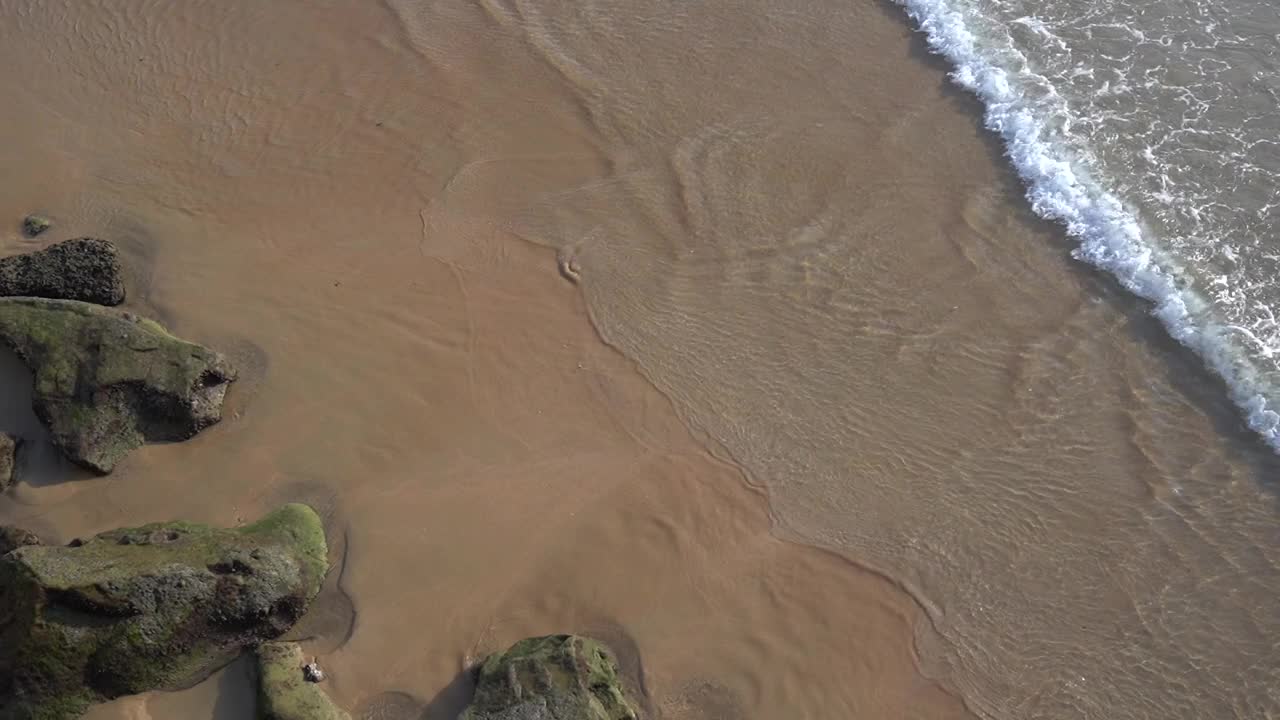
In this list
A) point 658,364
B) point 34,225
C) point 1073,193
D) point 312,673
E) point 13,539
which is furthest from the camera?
point 1073,193

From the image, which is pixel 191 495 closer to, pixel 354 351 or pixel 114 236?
pixel 354 351

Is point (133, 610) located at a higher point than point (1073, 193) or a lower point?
lower

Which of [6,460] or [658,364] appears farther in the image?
[658,364]

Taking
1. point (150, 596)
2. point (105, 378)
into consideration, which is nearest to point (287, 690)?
point (150, 596)

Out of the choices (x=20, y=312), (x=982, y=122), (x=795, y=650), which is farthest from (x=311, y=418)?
(x=982, y=122)

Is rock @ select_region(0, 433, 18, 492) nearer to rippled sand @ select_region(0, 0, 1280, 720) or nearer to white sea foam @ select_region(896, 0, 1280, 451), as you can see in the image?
rippled sand @ select_region(0, 0, 1280, 720)

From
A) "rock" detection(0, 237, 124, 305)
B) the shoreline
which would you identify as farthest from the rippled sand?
"rock" detection(0, 237, 124, 305)

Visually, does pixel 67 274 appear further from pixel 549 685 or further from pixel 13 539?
pixel 549 685
